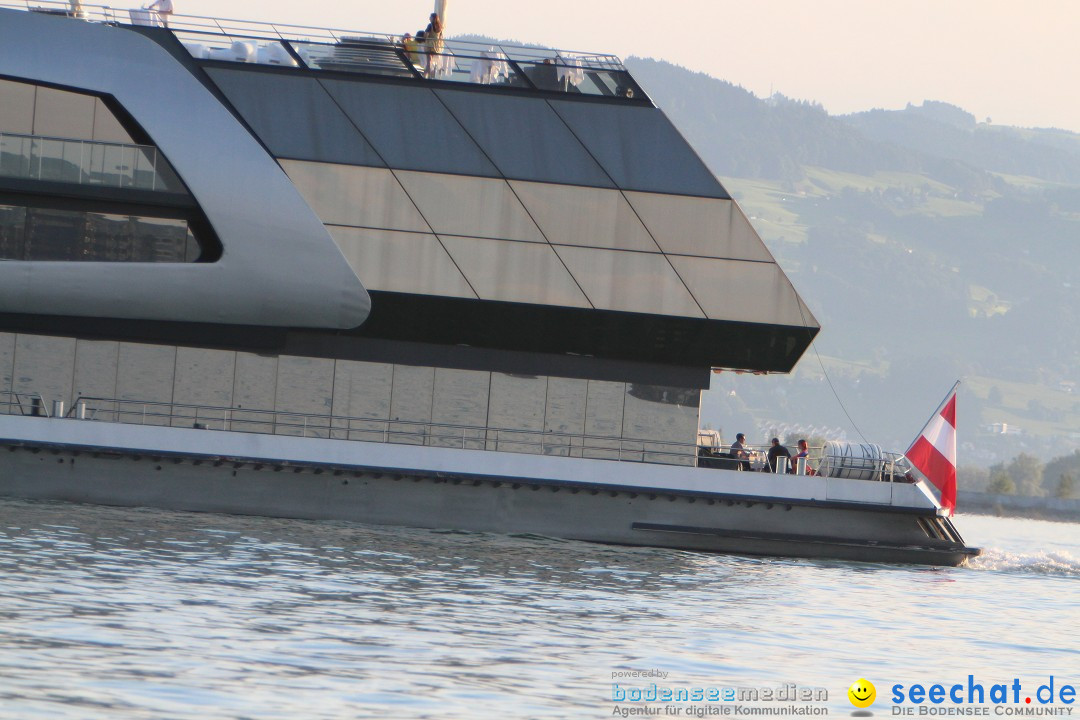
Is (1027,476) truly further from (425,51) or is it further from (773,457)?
(425,51)

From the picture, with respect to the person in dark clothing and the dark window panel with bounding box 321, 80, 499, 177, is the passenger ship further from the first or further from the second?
the person in dark clothing

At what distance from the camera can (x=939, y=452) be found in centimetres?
2567

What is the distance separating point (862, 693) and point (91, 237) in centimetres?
1486

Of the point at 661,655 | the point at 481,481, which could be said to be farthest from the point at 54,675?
the point at 481,481

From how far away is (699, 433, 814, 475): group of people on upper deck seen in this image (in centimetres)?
2478

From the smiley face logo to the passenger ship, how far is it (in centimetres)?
912

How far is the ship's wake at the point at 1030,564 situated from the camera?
27875 mm

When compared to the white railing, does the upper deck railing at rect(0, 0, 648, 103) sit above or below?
above

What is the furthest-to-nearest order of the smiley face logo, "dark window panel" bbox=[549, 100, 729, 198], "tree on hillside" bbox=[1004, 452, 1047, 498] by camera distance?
"tree on hillside" bbox=[1004, 452, 1047, 498] → "dark window panel" bbox=[549, 100, 729, 198] → the smiley face logo

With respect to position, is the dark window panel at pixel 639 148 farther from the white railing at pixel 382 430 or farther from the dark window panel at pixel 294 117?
the white railing at pixel 382 430

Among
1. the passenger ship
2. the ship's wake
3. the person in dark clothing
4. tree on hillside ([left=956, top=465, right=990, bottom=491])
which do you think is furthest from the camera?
tree on hillside ([left=956, top=465, right=990, bottom=491])

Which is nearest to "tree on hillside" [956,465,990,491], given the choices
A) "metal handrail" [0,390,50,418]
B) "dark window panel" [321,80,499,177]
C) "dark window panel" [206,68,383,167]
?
"dark window panel" [321,80,499,177]

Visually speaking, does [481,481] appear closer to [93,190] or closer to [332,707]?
[93,190]

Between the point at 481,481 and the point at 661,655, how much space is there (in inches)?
339
